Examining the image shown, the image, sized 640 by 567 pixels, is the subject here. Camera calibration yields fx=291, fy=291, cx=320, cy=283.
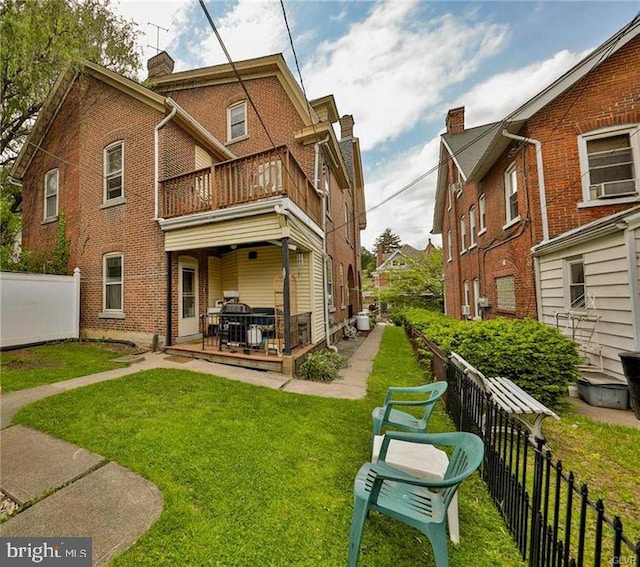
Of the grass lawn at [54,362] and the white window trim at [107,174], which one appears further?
the white window trim at [107,174]

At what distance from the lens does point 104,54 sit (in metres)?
11.7

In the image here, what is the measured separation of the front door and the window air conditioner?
36.3 feet

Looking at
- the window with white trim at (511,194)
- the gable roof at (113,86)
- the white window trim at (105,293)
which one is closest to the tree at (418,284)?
the window with white trim at (511,194)

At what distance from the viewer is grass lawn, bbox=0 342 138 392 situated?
18.6 feet

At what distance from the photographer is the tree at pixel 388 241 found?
219 feet

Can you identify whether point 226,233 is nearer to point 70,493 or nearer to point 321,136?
point 321,136

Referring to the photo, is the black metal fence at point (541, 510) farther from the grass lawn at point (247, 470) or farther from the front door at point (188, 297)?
the front door at point (188, 297)

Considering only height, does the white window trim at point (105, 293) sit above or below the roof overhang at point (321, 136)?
below

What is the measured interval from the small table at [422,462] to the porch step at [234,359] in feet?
13.7

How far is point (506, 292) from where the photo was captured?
30.9 feet

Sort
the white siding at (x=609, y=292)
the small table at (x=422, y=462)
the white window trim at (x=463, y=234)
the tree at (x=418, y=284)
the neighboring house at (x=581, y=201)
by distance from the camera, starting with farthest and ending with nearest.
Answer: the tree at (x=418, y=284)
the white window trim at (x=463, y=234)
the neighboring house at (x=581, y=201)
the white siding at (x=609, y=292)
the small table at (x=422, y=462)

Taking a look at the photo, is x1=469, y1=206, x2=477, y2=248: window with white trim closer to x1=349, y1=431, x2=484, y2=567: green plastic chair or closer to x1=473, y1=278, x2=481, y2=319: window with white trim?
x1=473, y1=278, x2=481, y2=319: window with white trim

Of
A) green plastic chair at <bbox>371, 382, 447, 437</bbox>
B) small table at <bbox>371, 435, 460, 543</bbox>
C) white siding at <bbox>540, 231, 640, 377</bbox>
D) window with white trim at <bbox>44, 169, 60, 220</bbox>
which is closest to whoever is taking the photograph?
small table at <bbox>371, 435, 460, 543</bbox>

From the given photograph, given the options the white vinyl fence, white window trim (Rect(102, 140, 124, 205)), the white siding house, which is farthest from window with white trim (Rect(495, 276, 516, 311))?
the white vinyl fence
